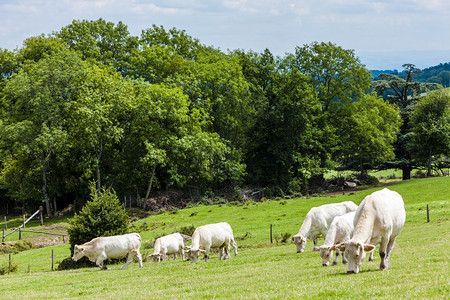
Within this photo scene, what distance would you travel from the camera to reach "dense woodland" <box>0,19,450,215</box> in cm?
5800

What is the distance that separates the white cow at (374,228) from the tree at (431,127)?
61.4 meters

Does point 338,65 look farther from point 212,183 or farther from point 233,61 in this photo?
point 212,183

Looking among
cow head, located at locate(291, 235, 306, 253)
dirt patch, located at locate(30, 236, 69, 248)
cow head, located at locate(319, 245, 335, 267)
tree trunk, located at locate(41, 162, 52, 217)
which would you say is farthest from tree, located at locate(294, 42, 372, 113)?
cow head, located at locate(319, 245, 335, 267)

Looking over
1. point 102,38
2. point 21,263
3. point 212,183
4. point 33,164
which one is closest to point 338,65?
point 212,183

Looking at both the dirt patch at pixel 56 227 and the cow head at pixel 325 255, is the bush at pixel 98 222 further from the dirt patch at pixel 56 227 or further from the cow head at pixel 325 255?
the dirt patch at pixel 56 227

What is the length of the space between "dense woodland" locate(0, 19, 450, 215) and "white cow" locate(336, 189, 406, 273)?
4360cm

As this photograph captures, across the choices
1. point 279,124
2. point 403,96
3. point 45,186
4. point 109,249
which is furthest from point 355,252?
point 403,96

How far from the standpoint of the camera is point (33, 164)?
59.7 m

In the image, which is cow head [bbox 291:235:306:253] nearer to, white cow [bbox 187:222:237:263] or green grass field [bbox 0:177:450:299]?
green grass field [bbox 0:177:450:299]

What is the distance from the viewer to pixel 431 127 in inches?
2781

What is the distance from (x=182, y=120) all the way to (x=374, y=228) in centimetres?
4696

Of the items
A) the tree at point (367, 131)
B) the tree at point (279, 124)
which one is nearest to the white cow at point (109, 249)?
the tree at point (279, 124)

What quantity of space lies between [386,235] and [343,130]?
194 ft

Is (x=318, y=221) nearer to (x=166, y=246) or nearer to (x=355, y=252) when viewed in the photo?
(x=166, y=246)
